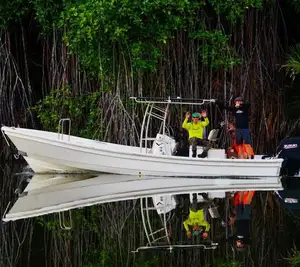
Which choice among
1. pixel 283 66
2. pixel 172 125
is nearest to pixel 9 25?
pixel 172 125

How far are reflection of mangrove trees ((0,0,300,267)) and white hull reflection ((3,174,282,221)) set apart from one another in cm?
87

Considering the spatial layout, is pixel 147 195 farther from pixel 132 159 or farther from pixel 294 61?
pixel 294 61

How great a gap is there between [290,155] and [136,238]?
6703mm

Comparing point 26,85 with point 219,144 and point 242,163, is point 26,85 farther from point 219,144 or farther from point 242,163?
point 242,163

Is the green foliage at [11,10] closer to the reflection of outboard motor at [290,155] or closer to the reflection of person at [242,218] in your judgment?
the reflection of outboard motor at [290,155]

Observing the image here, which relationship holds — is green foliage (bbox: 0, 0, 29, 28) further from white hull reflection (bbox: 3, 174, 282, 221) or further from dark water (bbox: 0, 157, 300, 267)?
dark water (bbox: 0, 157, 300, 267)

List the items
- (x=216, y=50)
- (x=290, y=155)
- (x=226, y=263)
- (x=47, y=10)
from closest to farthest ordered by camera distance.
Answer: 1. (x=226, y=263)
2. (x=290, y=155)
3. (x=216, y=50)
4. (x=47, y=10)

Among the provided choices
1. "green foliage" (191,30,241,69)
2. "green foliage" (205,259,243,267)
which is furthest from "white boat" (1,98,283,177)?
"green foliage" (205,259,243,267)

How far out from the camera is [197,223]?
430 inches

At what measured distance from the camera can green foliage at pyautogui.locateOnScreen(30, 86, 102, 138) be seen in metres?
19.7

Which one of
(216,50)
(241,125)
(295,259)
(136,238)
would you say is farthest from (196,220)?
(216,50)

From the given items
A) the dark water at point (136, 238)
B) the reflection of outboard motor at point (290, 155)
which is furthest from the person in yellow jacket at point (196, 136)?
the dark water at point (136, 238)

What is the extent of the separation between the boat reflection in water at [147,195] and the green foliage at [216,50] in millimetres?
3217

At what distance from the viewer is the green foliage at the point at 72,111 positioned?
19.7 meters
